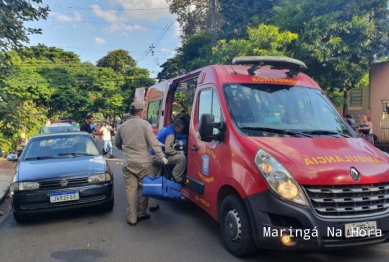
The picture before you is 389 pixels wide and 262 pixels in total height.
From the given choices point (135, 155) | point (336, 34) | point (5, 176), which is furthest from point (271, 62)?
point (336, 34)

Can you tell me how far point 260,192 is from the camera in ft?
11.6

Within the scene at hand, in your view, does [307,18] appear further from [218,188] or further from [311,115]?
[218,188]

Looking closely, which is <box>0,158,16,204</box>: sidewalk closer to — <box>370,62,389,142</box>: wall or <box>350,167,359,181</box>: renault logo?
<box>350,167,359,181</box>: renault logo

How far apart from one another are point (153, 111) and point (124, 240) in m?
4.87

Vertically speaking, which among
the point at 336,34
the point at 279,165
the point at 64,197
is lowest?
the point at 64,197

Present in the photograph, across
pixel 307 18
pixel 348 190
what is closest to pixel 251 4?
pixel 307 18

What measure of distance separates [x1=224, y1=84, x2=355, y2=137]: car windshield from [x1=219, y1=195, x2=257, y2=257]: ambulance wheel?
843 millimetres

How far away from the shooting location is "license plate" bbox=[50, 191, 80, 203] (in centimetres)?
548

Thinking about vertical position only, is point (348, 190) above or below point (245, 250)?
above

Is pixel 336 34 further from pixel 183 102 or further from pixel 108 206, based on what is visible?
pixel 108 206

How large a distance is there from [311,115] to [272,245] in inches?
73.7

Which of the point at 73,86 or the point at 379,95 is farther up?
the point at 73,86

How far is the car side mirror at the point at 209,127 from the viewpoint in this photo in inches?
167

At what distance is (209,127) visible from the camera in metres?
4.28
